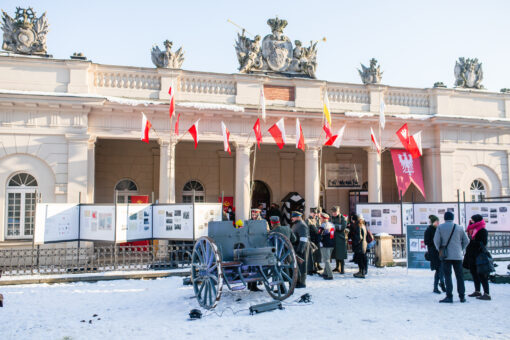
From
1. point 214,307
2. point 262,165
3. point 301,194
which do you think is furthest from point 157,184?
point 214,307

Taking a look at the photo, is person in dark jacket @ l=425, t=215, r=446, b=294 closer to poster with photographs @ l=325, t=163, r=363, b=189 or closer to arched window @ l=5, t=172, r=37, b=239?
poster with photographs @ l=325, t=163, r=363, b=189

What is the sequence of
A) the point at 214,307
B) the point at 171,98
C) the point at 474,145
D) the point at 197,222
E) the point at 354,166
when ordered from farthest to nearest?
the point at 354,166
the point at 474,145
the point at 171,98
the point at 197,222
the point at 214,307

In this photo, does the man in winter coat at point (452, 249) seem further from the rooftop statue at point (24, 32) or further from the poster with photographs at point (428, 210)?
the rooftop statue at point (24, 32)

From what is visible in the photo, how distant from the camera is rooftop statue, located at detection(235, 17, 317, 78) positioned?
18.6m

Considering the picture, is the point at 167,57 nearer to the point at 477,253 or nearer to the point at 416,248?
the point at 416,248

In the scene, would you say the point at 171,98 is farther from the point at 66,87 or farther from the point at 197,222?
the point at 197,222

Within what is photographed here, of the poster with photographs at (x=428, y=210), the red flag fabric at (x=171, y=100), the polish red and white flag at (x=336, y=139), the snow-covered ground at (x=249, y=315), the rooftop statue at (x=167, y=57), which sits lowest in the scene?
the snow-covered ground at (x=249, y=315)

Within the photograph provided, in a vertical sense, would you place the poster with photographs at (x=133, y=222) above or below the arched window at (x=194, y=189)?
below

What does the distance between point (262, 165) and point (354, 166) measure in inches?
181

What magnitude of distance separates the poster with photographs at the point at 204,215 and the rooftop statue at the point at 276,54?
7351 mm

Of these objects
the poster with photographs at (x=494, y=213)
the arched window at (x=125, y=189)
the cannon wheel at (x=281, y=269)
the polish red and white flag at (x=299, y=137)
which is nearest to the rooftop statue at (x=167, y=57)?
the polish red and white flag at (x=299, y=137)

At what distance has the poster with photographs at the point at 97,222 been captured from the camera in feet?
41.0

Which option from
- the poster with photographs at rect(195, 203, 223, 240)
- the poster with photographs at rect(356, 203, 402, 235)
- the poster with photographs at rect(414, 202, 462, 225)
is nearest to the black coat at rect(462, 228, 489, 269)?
the poster with photographs at rect(356, 203, 402, 235)

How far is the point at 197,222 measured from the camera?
42.3 ft
